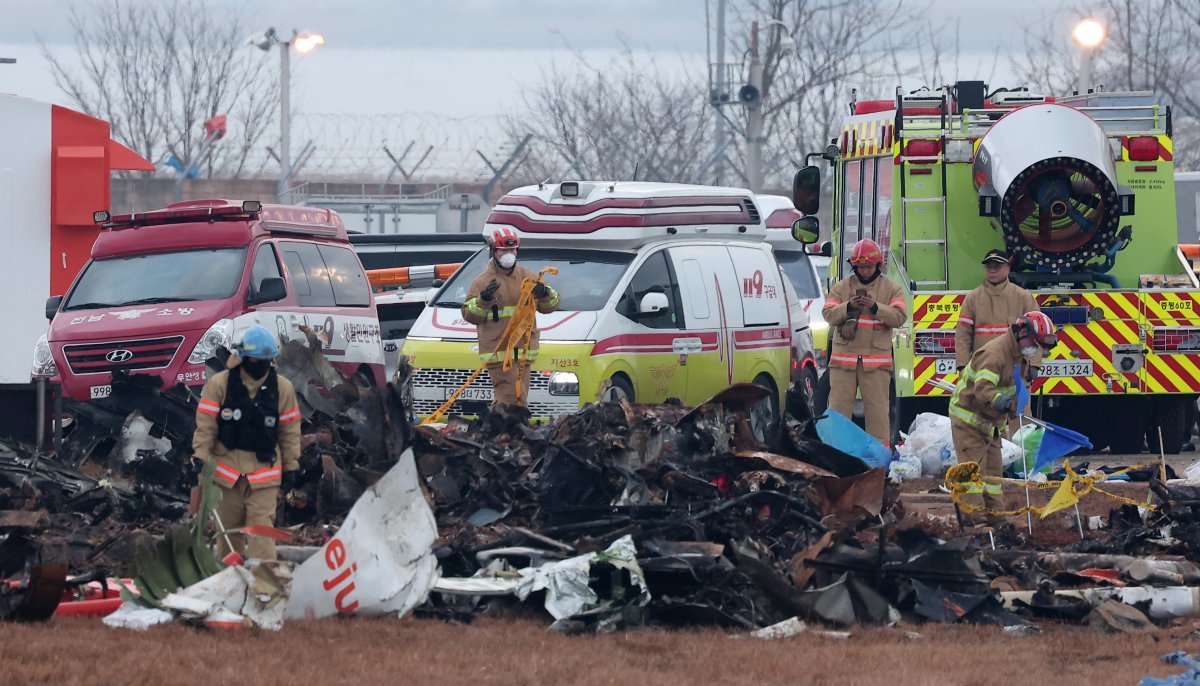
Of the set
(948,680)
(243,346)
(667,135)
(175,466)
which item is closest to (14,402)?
(175,466)

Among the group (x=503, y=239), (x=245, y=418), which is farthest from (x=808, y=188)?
(x=245, y=418)

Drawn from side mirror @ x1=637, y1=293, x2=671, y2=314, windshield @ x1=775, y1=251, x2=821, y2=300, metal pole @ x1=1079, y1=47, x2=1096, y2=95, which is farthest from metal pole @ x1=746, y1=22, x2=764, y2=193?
side mirror @ x1=637, y1=293, x2=671, y2=314

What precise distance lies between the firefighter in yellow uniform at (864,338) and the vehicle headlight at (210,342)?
4808mm

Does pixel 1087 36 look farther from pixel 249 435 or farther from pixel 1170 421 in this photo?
pixel 249 435

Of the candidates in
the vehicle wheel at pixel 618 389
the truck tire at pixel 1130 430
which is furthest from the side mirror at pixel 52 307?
the truck tire at pixel 1130 430

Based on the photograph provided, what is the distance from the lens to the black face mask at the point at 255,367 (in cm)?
919

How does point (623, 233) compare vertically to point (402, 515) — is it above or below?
above

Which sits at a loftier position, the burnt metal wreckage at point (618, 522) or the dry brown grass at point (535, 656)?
the burnt metal wreckage at point (618, 522)

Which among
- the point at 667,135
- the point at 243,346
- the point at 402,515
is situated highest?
the point at 667,135

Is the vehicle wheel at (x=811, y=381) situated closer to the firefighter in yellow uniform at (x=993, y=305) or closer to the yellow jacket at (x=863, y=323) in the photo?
the yellow jacket at (x=863, y=323)

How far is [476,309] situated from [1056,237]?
5130 millimetres

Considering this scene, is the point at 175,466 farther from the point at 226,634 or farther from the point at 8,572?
the point at 226,634

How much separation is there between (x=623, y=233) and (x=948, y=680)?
8.05 metres

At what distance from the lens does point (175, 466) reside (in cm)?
1205
